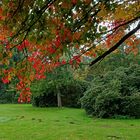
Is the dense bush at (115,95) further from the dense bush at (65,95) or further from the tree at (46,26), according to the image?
the tree at (46,26)

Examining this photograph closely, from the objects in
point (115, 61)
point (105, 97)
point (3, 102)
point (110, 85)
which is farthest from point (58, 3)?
point (3, 102)

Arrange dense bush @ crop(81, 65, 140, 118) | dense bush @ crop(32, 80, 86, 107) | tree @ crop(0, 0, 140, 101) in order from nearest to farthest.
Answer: tree @ crop(0, 0, 140, 101) < dense bush @ crop(81, 65, 140, 118) < dense bush @ crop(32, 80, 86, 107)

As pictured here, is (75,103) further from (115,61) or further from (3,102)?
(3,102)

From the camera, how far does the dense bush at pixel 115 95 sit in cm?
1888

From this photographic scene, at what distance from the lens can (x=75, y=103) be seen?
30.8m

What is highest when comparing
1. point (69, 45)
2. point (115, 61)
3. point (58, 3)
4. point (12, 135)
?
point (115, 61)

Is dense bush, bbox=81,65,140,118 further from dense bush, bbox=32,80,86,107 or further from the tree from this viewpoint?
the tree

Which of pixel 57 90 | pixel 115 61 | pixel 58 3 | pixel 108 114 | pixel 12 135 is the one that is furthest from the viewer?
pixel 115 61

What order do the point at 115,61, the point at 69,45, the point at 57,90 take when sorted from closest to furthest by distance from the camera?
the point at 69,45 → the point at 57,90 → the point at 115,61

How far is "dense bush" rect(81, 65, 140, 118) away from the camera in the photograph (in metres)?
18.9

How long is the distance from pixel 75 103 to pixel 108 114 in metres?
11.8

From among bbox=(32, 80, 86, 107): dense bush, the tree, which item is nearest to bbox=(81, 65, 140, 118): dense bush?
bbox=(32, 80, 86, 107): dense bush

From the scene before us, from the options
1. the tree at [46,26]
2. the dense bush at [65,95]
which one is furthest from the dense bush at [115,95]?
the tree at [46,26]

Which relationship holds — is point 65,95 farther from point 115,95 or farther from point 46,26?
point 46,26
